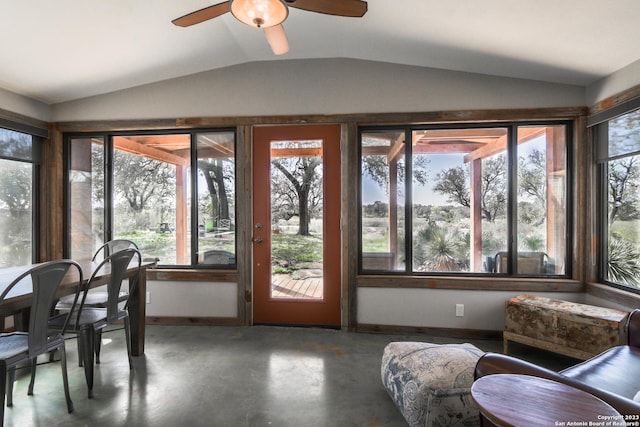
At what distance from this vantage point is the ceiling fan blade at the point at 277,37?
1.95m

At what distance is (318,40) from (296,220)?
1826 mm

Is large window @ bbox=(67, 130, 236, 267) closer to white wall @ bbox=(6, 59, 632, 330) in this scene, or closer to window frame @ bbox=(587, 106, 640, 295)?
white wall @ bbox=(6, 59, 632, 330)

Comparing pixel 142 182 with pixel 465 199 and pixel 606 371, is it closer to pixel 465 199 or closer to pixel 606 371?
pixel 465 199

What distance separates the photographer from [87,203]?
3.79 metres

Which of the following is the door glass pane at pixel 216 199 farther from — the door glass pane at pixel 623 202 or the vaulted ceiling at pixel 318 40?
the door glass pane at pixel 623 202

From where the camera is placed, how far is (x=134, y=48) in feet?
9.51

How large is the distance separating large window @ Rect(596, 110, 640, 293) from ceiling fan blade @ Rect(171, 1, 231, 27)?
3222mm

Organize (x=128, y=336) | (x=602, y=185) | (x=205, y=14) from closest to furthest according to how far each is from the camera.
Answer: (x=205, y=14) → (x=128, y=336) → (x=602, y=185)

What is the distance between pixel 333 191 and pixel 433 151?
1162mm

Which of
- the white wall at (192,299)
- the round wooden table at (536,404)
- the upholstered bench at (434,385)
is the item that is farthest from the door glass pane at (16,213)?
the round wooden table at (536,404)

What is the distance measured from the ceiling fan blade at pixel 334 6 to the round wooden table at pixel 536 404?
74.6 inches

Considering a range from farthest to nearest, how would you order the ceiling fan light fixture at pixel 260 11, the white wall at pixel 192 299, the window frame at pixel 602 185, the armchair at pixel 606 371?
the white wall at pixel 192 299, the window frame at pixel 602 185, the ceiling fan light fixture at pixel 260 11, the armchair at pixel 606 371

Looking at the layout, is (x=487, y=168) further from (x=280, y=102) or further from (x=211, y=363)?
(x=211, y=363)

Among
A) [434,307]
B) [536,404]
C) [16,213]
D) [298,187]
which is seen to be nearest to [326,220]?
[298,187]
